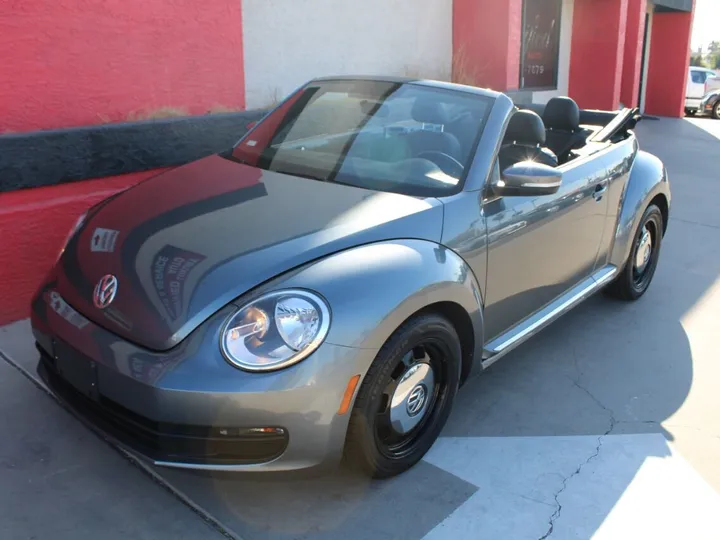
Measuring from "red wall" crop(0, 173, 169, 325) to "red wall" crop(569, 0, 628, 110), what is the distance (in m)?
12.3

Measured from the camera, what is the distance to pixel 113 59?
4.84 m

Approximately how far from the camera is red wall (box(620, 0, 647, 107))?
590 inches

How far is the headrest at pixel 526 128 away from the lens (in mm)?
3818

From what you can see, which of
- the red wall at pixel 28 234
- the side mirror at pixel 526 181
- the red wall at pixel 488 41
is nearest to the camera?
the side mirror at pixel 526 181

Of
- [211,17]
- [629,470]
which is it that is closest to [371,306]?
[629,470]

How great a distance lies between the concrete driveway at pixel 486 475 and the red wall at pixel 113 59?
57.6 inches

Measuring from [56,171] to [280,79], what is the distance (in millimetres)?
3337

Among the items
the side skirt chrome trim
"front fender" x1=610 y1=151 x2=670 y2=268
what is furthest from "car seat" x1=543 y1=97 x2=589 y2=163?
the side skirt chrome trim

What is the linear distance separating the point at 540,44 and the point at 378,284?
35.4 ft

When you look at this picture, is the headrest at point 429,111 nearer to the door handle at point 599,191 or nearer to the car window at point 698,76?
the door handle at point 599,191

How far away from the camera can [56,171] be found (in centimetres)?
439

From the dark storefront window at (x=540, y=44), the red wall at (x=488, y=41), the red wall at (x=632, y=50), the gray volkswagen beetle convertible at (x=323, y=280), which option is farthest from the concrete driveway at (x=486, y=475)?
the red wall at (x=632, y=50)

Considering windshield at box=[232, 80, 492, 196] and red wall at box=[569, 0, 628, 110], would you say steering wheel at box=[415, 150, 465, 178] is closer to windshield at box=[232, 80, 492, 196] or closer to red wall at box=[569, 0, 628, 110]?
windshield at box=[232, 80, 492, 196]

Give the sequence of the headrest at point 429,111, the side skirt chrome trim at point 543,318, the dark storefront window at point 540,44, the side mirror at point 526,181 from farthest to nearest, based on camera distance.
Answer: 1. the dark storefront window at point 540,44
2. the headrest at point 429,111
3. the side skirt chrome trim at point 543,318
4. the side mirror at point 526,181
